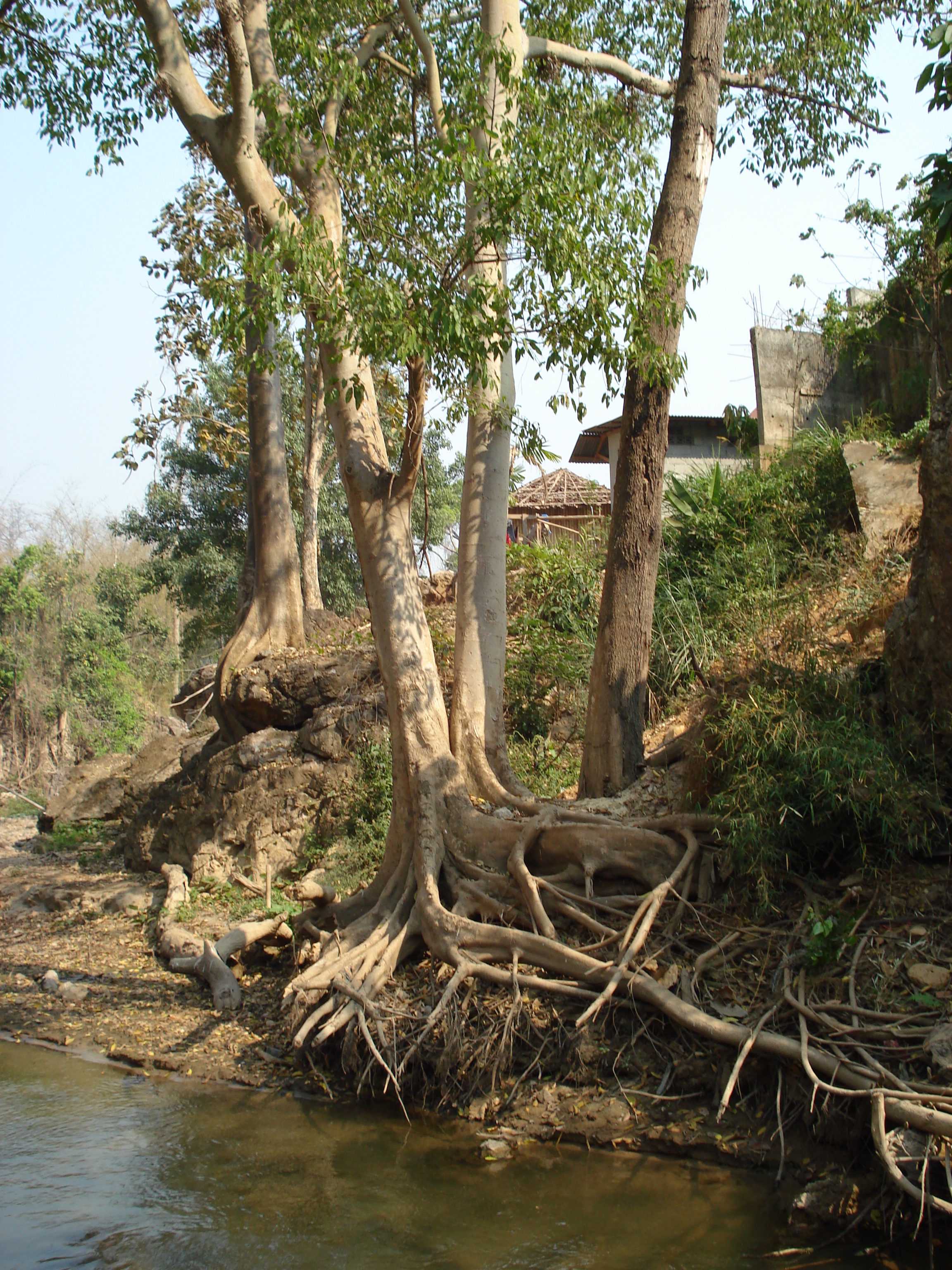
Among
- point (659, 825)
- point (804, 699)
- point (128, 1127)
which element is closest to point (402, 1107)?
point (128, 1127)

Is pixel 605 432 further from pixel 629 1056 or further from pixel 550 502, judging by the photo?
pixel 629 1056

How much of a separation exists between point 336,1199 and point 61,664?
21763 millimetres

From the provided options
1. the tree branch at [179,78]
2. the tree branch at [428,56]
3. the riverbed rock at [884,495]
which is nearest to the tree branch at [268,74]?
the tree branch at [179,78]

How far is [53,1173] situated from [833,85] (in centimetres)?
1280

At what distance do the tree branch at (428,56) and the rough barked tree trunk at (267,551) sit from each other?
193 inches

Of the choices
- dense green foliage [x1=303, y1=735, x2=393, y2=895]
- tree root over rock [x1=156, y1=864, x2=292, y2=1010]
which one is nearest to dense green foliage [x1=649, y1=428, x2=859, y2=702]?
dense green foliage [x1=303, y1=735, x2=393, y2=895]

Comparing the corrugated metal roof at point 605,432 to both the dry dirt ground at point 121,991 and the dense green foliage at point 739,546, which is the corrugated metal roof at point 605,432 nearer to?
the dense green foliage at point 739,546

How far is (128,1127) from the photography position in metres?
5.68

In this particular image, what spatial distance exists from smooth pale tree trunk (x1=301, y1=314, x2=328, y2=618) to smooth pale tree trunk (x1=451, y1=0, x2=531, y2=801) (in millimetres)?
7368

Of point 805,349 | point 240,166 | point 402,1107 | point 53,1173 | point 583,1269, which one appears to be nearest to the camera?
point 583,1269

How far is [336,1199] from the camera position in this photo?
484 centimetres

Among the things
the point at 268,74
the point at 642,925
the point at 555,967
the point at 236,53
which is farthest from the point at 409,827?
the point at 236,53

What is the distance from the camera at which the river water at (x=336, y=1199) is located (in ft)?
14.1

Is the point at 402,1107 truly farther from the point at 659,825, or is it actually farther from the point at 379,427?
the point at 379,427
